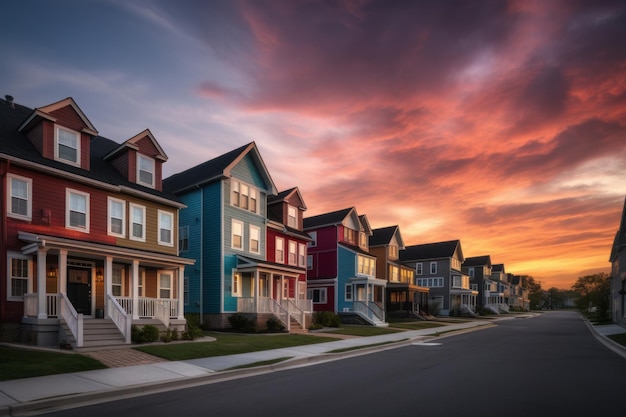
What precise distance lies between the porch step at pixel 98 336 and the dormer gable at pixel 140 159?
8.31 m

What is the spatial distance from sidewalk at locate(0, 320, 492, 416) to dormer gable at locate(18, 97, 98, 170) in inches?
448

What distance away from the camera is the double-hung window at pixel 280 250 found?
111ft

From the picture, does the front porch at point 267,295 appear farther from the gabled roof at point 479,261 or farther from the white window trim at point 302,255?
the gabled roof at point 479,261

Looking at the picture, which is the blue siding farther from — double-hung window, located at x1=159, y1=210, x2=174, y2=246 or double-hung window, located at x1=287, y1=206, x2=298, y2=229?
double-hung window, located at x1=159, y1=210, x2=174, y2=246

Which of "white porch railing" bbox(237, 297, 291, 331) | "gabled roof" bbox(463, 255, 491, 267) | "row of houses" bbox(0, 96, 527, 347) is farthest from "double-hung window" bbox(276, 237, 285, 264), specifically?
"gabled roof" bbox(463, 255, 491, 267)

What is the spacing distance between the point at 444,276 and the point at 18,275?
5712 centimetres

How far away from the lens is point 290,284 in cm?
3550

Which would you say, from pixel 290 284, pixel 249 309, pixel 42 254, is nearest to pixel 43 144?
pixel 42 254

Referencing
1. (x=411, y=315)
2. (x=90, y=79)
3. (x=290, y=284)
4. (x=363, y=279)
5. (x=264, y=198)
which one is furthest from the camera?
(x=411, y=315)

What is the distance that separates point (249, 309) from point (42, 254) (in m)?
13.4

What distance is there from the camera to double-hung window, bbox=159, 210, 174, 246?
24172mm

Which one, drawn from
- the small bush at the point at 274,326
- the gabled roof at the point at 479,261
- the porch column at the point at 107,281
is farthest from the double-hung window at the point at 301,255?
the gabled roof at the point at 479,261

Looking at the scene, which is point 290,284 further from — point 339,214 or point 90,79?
point 90,79

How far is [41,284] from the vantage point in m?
16.7
